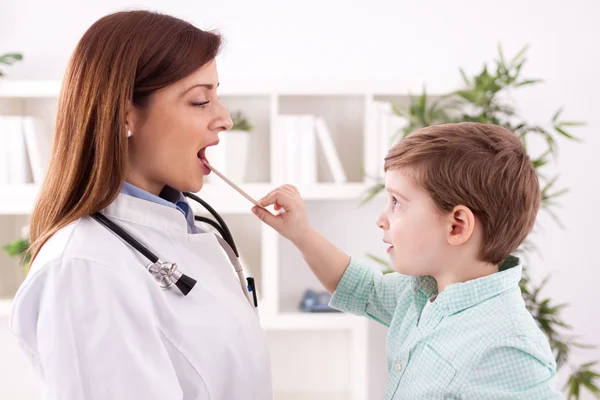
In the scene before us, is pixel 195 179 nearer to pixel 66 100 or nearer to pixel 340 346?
pixel 66 100

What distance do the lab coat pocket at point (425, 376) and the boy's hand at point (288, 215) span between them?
393mm

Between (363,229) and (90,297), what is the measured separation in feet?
7.07

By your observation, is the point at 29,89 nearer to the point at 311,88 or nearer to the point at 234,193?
the point at 234,193

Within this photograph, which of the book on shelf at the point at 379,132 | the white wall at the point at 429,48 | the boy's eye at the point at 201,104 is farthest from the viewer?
the white wall at the point at 429,48

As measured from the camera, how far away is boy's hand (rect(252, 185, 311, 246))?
1446 millimetres

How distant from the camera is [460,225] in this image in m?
1.20

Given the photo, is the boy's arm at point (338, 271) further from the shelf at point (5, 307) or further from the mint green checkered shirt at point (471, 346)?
the shelf at point (5, 307)

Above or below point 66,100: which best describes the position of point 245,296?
below

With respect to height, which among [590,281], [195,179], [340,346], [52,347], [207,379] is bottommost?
[340,346]

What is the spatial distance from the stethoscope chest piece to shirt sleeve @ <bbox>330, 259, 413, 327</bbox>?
52cm

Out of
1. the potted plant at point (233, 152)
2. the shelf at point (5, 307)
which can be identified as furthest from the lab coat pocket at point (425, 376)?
the shelf at point (5, 307)

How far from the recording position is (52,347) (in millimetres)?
909

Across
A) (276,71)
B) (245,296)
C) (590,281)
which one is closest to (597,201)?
(590,281)

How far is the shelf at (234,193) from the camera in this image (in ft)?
8.65
